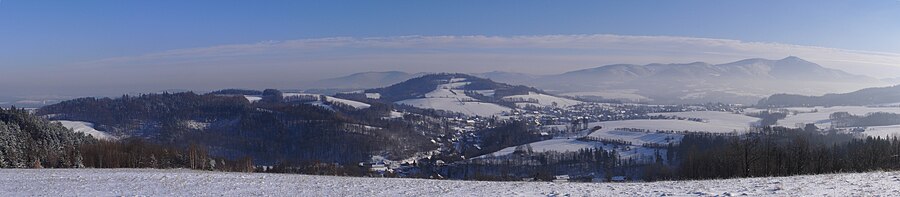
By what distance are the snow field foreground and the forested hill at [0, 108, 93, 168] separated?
19750mm

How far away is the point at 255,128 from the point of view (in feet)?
547

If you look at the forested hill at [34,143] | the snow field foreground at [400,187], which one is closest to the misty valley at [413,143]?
the forested hill at [34,143]

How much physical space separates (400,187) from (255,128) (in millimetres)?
150057

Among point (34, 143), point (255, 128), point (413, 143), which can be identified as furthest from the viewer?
point (255, 128)

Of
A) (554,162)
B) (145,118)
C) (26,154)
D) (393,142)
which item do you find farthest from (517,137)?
(26,154)

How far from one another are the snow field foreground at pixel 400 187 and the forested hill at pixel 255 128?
105m

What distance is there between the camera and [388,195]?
2292 cm

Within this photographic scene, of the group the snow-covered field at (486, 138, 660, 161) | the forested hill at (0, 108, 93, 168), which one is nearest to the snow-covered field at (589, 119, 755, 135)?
the snow-covered field at (486, 138, 660, 161)

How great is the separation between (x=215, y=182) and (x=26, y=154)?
3715 cm

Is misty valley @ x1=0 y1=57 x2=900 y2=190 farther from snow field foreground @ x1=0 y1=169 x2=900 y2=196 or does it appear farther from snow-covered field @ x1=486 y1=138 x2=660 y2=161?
snow field foreground @ x1=0 y1=169 x2=900 y2=196

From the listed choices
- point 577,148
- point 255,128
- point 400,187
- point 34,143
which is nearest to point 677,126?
point 577,148

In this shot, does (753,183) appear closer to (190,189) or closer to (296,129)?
(190,189)

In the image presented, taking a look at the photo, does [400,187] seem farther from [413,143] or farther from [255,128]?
[255,128]

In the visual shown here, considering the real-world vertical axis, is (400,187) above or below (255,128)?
above
